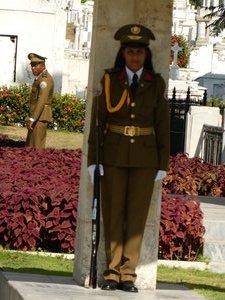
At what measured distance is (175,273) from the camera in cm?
1296

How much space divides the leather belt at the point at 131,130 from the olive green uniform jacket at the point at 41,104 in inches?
403

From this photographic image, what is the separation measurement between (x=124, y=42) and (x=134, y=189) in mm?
985

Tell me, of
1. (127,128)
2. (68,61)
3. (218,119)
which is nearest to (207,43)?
(68,61)

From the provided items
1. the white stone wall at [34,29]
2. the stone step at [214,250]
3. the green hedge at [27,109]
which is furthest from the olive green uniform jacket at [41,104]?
the white stone wall at [34,29]

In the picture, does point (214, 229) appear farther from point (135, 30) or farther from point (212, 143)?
point (212, 143)

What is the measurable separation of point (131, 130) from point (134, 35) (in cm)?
65

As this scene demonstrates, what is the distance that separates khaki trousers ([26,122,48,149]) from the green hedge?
1196 cm

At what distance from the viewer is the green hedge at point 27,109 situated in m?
33.2

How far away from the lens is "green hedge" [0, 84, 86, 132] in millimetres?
33188

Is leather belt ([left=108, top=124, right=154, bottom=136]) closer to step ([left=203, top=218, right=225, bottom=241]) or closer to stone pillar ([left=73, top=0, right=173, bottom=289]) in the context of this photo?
stone pillar ([left=73, top=0, right=173, bottom=289])

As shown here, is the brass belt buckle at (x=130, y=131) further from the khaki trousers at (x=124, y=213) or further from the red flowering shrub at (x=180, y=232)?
the red flowering shrub at (x=180, y=232)

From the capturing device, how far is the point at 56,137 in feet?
103

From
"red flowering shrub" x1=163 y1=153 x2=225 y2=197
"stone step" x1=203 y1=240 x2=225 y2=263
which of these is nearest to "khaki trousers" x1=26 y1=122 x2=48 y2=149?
"red flowering shrub" x1=163 y1=153 x2=225 y2=197

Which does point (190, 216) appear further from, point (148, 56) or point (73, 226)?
point (148, 56)
